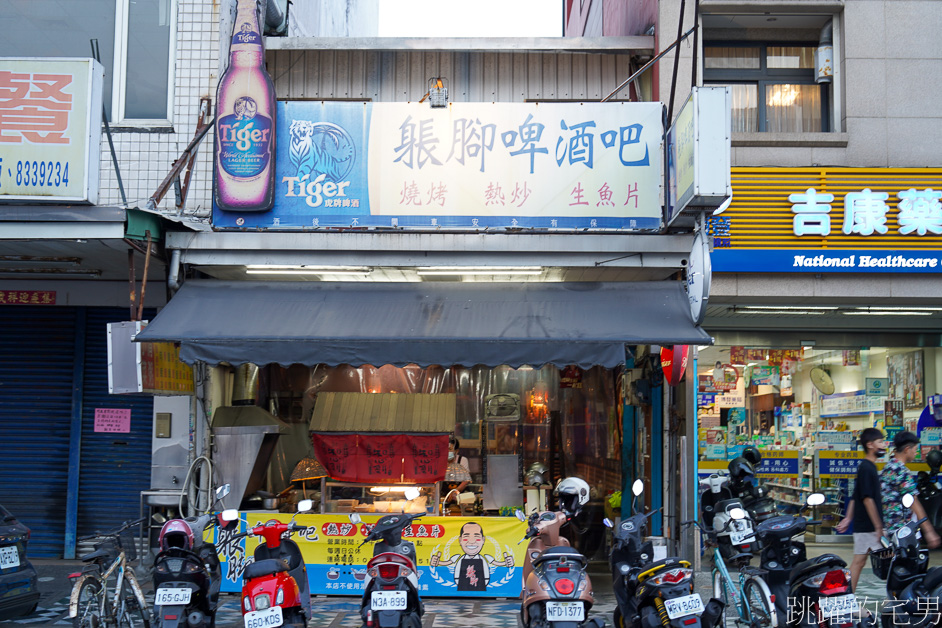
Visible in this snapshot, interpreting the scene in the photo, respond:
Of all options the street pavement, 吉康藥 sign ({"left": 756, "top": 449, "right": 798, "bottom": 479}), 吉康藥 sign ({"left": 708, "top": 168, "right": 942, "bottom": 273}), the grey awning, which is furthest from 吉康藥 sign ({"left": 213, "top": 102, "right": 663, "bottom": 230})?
吉康藥 sign ({"left": 756, "top": 449, "right": 798, "bottom": 479})

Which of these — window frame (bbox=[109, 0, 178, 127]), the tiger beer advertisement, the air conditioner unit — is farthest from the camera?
the air conditioner unit

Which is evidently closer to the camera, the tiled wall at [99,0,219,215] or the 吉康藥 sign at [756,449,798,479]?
the tiled wall at [99,0,219,215]

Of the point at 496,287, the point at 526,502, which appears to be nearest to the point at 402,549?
the point at 496,287

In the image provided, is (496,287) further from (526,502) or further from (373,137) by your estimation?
(526,502)

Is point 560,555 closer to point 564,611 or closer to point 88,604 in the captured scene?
point 564,611

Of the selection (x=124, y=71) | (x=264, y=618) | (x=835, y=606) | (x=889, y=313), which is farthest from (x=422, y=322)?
(x=889, y=313)

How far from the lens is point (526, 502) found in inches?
476

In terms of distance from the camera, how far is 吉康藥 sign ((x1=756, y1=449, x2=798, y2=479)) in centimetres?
A: 1280

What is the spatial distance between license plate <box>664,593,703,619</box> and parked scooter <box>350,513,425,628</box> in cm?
209

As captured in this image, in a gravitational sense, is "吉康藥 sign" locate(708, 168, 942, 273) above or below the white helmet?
above

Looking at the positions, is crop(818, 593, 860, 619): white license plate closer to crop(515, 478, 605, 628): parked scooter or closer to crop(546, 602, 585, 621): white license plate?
crop(515, 478, 605, 628): parked scooter

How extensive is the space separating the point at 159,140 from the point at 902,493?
9.65 metres

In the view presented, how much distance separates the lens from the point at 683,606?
21.5 ft

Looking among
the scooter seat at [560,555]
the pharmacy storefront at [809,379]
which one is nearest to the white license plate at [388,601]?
the scooter seat at [560,555]
